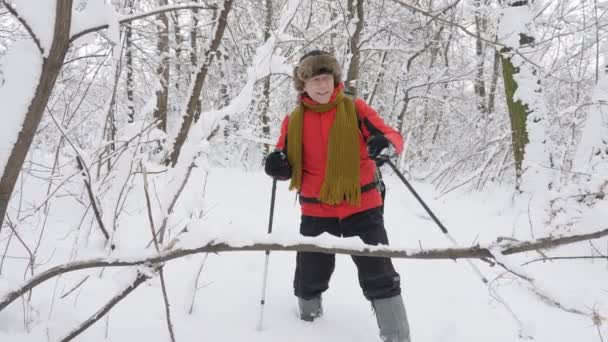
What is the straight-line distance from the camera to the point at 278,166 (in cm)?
239

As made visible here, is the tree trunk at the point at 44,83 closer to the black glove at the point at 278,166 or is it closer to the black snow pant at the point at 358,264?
the black glove at the point at 278,166

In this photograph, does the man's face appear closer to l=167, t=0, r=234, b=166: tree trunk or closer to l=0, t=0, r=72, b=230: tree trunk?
l=167, t=0, r=234, b=166: tree trunk

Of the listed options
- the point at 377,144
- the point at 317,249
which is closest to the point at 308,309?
the point at 377,144

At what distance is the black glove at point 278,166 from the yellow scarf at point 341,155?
0.08 metres

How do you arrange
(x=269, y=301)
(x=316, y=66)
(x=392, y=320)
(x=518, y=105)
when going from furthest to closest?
(x=518, y=105), (x=269, y=301), (x=316, y=66), (x=392, y=320)

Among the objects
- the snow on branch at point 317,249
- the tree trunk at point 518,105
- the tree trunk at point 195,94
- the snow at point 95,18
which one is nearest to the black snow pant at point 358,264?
the tree trunk at point 195,94

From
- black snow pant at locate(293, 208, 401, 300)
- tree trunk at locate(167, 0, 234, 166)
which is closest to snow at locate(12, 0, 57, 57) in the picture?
tree trunk at locate(167, 0, 234, 166)

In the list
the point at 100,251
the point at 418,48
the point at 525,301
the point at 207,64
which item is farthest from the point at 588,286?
the point at 418,48

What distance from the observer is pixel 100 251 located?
198 cm

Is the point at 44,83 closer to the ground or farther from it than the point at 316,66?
closer to the ground

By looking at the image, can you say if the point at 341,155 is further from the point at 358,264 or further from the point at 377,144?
the point at 358,264

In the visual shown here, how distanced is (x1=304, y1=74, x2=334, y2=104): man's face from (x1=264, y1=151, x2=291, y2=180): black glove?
40cm

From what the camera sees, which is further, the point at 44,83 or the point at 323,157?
the point at 323,157

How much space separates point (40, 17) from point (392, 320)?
1.90 metres
